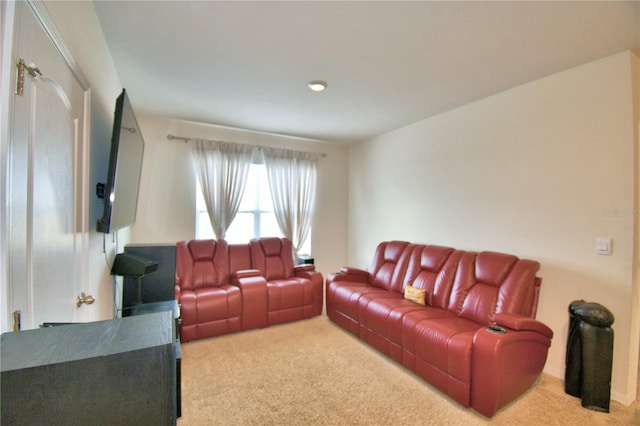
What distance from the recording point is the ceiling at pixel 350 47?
1.77 metres

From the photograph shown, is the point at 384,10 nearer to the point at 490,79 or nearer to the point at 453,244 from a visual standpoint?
the point at 490,79

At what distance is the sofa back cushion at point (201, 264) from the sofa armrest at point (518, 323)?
3048 mm

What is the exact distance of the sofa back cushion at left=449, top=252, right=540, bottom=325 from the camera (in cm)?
248

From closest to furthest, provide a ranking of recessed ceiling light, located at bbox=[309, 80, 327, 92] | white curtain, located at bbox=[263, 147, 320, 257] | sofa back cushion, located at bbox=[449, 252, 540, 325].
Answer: sofa back cushion, located at bbox=[449, 252, 540, 325]
recessed ceiling light, located at bbox=[309, 80, 327, 92]
white curtain, located at bbox=[263, 147, 320, 257]

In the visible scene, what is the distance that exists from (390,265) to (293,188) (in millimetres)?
1988

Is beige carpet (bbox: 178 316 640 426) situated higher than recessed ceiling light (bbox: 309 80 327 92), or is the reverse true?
recessed ceiling light (bbox: 309 80 327 92)

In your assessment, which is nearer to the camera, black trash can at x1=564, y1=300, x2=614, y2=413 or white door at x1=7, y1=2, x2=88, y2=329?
white door at x1=7, y1=2, x2=88, y2=329

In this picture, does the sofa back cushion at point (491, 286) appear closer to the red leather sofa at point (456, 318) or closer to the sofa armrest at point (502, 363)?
the red leather sofa at point (456, 318)

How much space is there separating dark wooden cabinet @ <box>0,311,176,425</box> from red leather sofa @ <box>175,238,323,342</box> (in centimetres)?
267

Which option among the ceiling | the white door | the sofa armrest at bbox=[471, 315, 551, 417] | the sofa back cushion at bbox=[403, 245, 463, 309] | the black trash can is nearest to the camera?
the white door

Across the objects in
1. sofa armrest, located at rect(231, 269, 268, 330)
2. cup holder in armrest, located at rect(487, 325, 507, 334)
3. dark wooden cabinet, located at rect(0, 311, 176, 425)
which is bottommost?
sofa armrest, located at rect(231, 269, 268, 330)

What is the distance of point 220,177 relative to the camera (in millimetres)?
4168

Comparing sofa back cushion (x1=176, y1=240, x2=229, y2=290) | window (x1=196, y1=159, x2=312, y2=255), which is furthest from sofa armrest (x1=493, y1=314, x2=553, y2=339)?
window (x1=196, y1=159, x2=312, y2=255)

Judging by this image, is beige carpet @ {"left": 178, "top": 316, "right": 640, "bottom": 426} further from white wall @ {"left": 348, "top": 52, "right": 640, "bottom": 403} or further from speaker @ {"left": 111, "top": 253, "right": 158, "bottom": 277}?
speaker @ {"left": 111, "top": 253, "right": 158, "bottom": 277}
